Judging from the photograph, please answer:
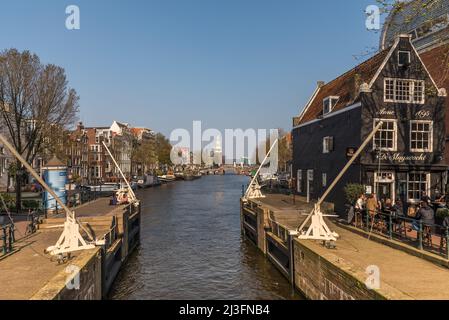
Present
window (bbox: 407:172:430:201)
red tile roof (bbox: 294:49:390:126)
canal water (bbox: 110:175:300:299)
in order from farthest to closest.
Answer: red tile roof (bbox: 294:49:390:126) < window (bbox: 407:172:430:201) < canal water (bbox: 110:175:300:299)

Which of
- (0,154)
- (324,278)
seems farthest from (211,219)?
(0,154)

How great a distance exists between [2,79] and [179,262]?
70.6ft

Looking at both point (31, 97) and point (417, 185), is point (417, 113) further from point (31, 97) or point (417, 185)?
point (31, 97)

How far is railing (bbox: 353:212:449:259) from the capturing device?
46.6ft

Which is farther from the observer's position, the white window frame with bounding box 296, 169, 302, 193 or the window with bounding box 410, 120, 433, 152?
the white window frame with bounding box 296, 169, 302, 193

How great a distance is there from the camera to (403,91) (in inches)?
1017

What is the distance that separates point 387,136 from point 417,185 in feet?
13.0

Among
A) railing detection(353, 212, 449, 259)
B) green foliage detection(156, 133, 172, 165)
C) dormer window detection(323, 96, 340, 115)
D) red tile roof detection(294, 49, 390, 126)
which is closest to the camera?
railing detection(353, 212, 449, 259)

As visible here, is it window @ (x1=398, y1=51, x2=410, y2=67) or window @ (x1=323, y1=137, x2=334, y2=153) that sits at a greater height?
window @ (x1=398, y1=51, x2=410, y2=67)

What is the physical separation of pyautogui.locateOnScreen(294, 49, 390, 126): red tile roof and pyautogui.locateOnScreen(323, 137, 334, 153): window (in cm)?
228

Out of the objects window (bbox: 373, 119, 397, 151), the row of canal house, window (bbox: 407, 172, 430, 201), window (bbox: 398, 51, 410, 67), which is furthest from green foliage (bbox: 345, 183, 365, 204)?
window (bbox: 398, 51, 410, 67)

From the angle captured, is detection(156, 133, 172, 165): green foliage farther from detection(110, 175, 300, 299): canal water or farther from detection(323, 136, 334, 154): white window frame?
detection(323, 136, 334, 154): white window frame

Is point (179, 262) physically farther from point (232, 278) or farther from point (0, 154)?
point (0, 154)
